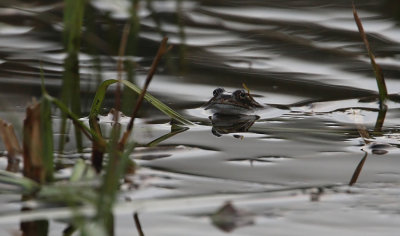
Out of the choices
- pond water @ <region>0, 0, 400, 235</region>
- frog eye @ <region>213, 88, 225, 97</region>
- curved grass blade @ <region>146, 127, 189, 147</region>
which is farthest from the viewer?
frog eye @ <region>213, 88, 225, 97</region>

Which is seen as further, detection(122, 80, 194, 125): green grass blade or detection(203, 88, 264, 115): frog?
detection(203, 88, 264, 115): frog

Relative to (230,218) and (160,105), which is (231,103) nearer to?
(160,105)

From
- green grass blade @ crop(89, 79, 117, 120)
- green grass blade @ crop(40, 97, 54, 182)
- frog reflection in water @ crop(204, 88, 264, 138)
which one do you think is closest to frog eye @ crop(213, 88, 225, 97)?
frog reflection in water @ crop(204, 88, 264, 138)

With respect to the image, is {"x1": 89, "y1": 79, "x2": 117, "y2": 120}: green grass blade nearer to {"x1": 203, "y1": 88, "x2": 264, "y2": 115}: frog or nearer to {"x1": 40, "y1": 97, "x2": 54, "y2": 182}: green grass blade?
{"x1": 40, "y1": 97, "x2": 54, "y2": 182}: green grass blade

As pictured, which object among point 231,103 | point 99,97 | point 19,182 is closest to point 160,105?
point 99,97

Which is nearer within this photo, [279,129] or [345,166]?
[345,166]

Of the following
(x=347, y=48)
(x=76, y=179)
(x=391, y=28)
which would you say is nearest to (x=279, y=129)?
(x=76, y=179)

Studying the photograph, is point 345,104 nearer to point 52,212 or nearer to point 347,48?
point 347,48
